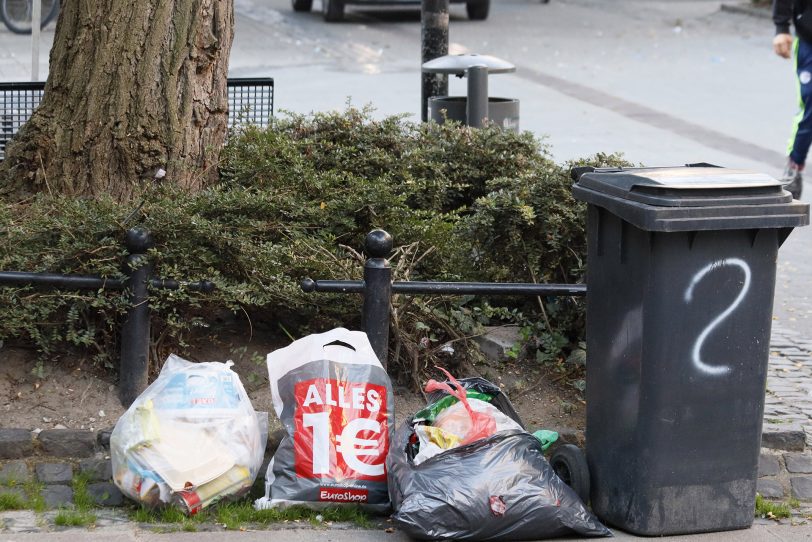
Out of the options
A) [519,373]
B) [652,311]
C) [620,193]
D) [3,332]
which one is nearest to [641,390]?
[652,311]

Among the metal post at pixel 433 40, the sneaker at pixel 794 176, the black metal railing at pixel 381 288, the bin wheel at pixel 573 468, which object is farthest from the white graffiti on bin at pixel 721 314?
the sneaker at pixel 794 176

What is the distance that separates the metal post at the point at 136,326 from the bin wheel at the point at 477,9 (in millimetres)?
15535

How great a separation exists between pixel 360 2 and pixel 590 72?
4.72 meters

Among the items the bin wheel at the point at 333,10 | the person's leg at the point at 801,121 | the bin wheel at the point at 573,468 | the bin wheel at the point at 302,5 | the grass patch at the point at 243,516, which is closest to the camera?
the grass patch at the point at 243,516

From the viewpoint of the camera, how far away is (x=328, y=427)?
4012mm

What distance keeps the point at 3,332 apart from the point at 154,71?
1.43m

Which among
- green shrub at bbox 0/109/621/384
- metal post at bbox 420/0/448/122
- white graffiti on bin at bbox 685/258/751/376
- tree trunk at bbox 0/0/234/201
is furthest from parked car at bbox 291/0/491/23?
white graffiti on bin at bbox 685/258/751/376

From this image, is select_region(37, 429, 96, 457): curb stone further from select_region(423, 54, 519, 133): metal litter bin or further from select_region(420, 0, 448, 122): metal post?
select_region(420, 0, 448, 122): metal post

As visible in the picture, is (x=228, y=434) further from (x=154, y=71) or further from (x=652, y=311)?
(x=154, y=71)

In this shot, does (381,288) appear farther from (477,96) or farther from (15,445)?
(477,96)

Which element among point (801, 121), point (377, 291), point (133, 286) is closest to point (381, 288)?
point (377, 291)

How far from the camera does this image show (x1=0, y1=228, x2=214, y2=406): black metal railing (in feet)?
14.3

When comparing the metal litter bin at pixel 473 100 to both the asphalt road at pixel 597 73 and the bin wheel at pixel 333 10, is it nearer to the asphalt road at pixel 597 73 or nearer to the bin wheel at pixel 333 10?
the asphalt road at pixel 597 73

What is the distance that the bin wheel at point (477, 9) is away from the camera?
63.4 feet
